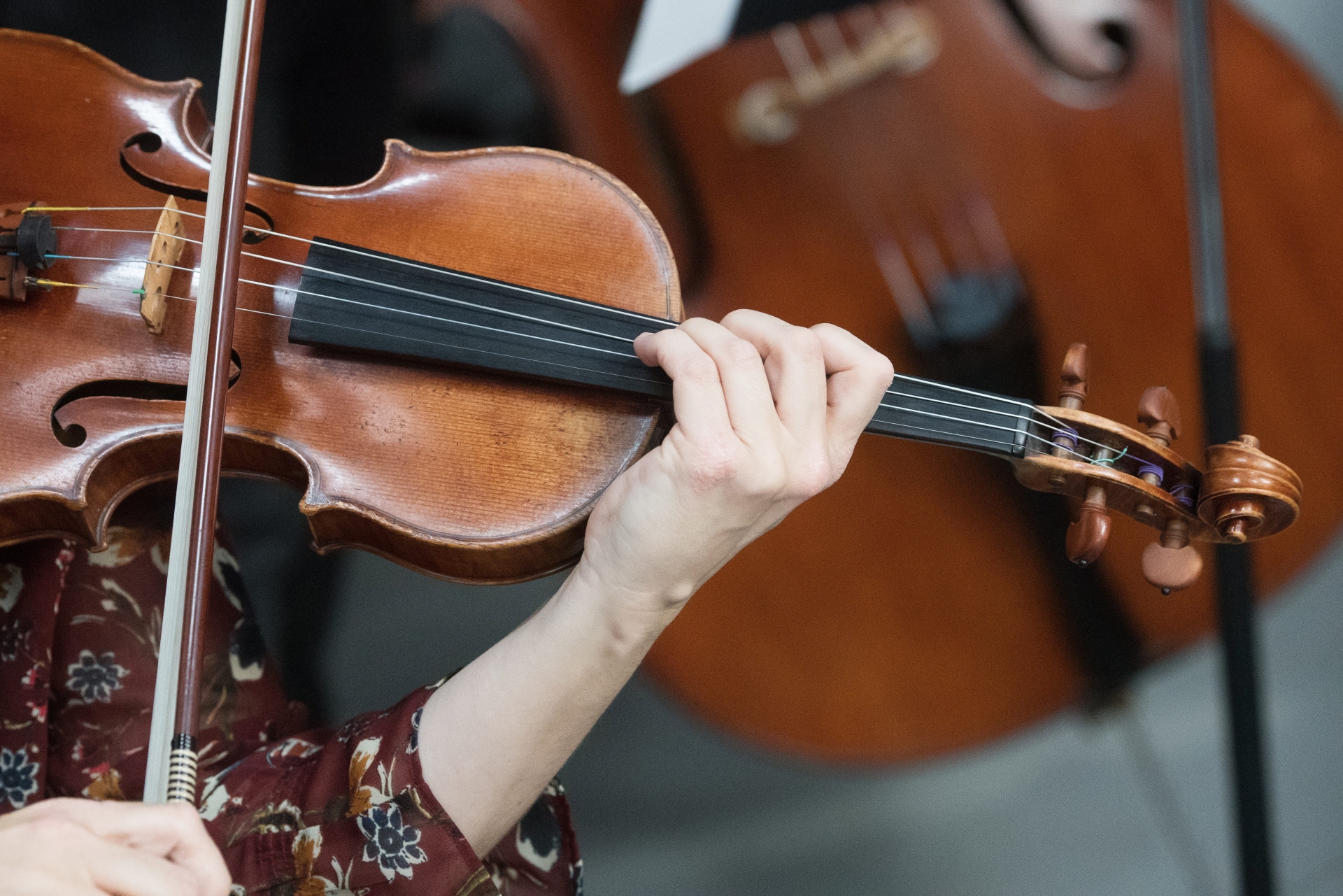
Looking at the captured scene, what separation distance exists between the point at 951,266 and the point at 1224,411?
18.8 inches

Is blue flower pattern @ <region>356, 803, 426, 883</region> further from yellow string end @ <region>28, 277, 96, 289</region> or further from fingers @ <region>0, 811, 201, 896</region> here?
yellow string end @ <region>28, 277, 96, 289</region>

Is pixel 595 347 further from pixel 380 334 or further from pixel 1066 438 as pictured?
pixel 1066 438

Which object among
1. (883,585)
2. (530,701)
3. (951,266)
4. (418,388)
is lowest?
(883,585)

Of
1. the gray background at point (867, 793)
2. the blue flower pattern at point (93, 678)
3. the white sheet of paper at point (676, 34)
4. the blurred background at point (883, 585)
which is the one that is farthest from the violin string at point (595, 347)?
the gray background at point (867, 793)

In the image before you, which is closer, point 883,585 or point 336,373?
point 336,373

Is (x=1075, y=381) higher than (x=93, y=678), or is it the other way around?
(x=1075, y=381)

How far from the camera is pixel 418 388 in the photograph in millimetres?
604

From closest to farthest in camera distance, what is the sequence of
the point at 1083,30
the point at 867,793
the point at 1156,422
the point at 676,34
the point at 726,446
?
1. the point at 726,446
2. the point at 1156,422
3. the point at 676,34
4. the point at 1083,30
5. the point at 867,793

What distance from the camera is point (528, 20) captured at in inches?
48.1

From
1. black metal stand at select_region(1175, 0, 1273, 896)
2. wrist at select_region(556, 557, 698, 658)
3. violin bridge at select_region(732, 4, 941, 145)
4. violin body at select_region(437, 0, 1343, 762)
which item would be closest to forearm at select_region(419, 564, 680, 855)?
wrist at select_region(556, 557, 698, 658)

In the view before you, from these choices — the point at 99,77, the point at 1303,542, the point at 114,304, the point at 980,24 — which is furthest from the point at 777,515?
the point at 1303,542

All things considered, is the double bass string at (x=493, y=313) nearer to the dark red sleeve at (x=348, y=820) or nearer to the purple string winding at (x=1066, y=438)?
the purple string winding at (x=1066, y=438)

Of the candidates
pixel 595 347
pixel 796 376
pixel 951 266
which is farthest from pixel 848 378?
pixel 951 266

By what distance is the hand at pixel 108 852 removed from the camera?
38 centimetres
